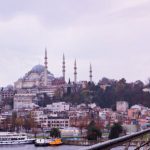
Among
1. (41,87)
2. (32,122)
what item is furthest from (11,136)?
(41,87)

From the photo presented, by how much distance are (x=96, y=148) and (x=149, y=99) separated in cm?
5561

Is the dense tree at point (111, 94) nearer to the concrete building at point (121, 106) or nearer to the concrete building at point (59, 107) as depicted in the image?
the concrete building at point (121, 106)

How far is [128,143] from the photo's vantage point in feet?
5.73

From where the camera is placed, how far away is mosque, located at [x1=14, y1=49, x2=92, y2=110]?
6213 centimetres

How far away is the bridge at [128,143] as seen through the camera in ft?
4.62

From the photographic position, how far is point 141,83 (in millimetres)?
59938

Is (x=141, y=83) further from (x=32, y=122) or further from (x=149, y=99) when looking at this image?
(x=32, y=122)

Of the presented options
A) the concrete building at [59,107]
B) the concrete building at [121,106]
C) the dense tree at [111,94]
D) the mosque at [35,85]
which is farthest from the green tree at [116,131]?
A: the mosque at [35,85]

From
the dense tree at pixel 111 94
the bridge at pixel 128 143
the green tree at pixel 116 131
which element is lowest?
the green tree at pixel 116 131

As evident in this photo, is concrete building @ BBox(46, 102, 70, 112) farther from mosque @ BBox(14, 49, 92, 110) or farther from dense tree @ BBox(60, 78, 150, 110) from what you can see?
mosque @ BBox(14, 49, 92, 110)

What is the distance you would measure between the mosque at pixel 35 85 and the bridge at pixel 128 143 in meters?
56.2

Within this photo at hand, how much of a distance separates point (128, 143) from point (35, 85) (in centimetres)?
6596

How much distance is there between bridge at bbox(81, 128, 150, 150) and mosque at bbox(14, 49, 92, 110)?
184 ft

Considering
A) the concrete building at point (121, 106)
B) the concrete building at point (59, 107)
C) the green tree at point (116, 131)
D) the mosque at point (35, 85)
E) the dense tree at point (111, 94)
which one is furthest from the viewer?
the mosque at point (35, 85)
